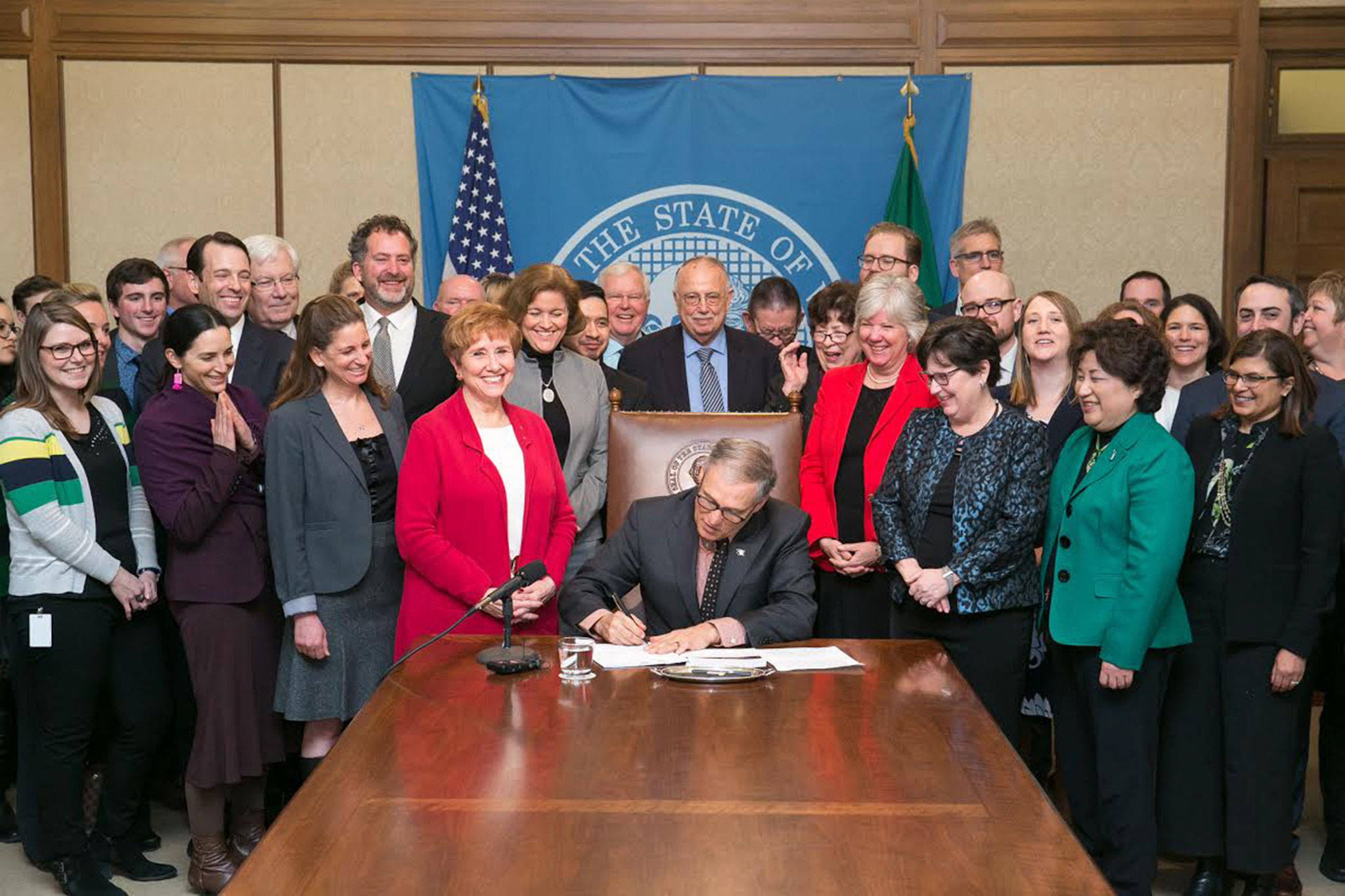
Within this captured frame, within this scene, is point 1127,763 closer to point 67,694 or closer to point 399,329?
point 399,329

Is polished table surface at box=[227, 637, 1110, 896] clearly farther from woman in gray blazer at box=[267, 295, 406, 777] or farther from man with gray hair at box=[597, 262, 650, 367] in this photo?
man with gray hair at box=[597, 262, 650, 367]

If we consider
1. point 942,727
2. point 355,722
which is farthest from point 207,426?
point 942,727

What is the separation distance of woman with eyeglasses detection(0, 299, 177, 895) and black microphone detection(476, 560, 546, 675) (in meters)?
1.31

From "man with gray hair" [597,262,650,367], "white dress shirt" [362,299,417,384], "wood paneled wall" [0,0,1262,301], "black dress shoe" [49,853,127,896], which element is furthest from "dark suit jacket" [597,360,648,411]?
"wood paneled wall" [0,0,1262,301]

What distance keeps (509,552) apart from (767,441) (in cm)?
86

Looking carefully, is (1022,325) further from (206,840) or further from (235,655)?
(206,840)

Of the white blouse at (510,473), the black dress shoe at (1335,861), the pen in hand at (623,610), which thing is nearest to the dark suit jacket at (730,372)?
the white blouse at (510,473)

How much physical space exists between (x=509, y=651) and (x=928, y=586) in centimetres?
108

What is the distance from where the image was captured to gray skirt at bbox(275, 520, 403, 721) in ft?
12.8

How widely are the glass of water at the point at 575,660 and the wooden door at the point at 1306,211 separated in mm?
5140

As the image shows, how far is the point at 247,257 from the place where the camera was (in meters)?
4.53

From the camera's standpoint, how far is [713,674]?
2.93 m

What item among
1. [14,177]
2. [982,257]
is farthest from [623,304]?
[14,177]

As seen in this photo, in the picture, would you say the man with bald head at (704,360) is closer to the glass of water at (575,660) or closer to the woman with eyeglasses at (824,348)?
the woman with eyeglasses at (824,348)
